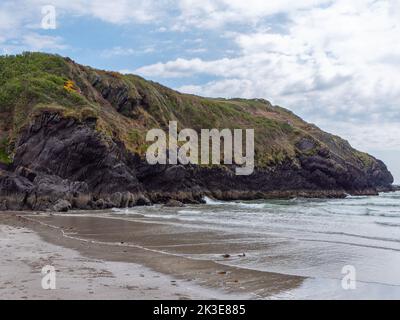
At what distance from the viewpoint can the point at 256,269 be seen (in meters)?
12.6

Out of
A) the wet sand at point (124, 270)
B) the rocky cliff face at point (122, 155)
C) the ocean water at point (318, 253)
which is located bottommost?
the ocean water at point (318, 253)

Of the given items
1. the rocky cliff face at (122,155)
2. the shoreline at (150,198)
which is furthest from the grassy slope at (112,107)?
Answer: the shoreline at (150,198)

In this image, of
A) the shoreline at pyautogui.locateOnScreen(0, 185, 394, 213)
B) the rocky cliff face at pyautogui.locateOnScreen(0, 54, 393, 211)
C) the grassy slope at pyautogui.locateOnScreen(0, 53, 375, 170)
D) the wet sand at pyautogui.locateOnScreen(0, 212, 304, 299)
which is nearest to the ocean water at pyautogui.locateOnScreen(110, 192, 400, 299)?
the wet sand at pyautogui.locateOnScreen(0, 212, 304, 299)

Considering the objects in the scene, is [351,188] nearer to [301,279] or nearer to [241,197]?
[241,197]

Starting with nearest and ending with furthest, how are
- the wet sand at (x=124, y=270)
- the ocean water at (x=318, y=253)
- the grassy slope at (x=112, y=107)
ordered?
the wet sand at (x=124, y=270)
the ocean water at (x=318, y=253)
the grassy slope at (x=112, y=107)

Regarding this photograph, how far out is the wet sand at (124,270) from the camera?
30.2 feet

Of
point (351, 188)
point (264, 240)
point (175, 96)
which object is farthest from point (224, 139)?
point (264, 240)

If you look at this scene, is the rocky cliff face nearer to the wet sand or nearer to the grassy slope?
the grassy slope

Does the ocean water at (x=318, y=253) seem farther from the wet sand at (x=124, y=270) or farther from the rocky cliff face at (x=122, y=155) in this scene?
the rocky cliff face at (x=122, y=155)

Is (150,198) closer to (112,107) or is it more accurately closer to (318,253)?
(112,107)

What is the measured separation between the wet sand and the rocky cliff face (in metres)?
20.2

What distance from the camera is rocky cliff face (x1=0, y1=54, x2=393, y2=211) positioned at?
137 feet

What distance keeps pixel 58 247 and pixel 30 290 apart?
7498 mm

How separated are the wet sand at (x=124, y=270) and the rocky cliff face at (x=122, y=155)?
66.1ft
